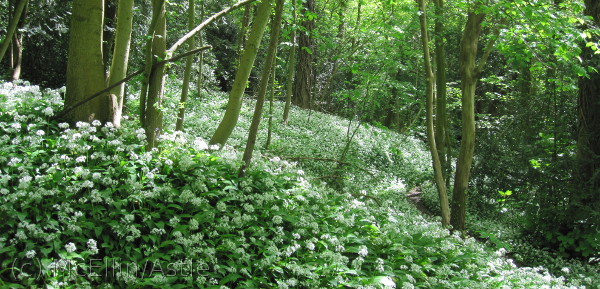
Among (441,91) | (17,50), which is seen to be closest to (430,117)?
(441,91)

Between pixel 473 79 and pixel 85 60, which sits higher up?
pixel 473 79

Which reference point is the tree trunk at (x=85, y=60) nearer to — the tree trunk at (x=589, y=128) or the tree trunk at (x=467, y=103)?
the tree trunk at (x=467, y=103)

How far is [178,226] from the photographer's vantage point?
12.4 feet

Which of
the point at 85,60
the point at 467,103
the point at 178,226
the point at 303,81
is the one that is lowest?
the point at 178,226

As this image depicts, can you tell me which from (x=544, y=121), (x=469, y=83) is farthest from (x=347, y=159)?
(x=544, y=121)

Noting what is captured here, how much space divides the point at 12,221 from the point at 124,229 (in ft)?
2.71

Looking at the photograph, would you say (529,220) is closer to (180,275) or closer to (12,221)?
(180,275)

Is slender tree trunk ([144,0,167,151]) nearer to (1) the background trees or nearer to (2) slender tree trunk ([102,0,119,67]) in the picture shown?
(1) the background trees

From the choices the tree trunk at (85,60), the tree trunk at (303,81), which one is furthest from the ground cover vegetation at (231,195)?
the tree trunk at (303,81)

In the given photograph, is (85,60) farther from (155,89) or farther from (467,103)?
(467,103)

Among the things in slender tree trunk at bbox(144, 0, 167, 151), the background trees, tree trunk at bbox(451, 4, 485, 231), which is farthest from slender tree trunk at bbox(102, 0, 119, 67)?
tree trunk at bbox(451, 4, 485, 231)

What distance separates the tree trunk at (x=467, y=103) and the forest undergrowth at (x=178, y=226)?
2.78m

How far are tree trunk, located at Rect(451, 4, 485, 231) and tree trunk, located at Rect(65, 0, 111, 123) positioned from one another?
5.94m

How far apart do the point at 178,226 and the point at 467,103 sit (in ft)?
19.3
